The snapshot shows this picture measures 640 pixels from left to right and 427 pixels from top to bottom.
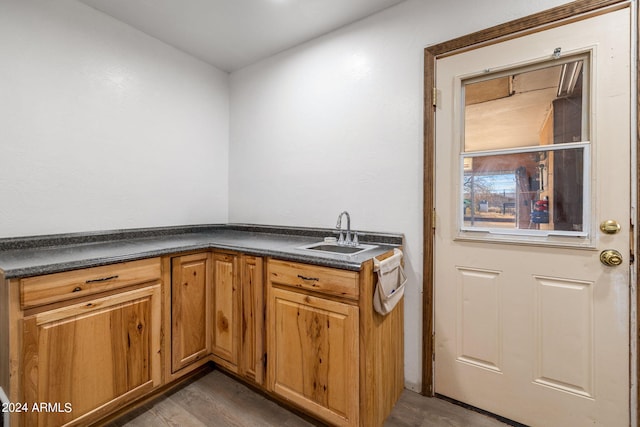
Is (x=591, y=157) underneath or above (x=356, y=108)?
underneath

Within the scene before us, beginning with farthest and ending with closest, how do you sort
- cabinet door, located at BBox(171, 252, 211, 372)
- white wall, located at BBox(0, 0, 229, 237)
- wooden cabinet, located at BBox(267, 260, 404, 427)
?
cabinet door, located at BBox(171, 252, 211, 372) → white wall, located at BBox(0, 0, 229, 237) → wooden cabinet, located at BBox(267, 260, 404, 427)

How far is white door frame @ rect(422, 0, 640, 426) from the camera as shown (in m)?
1.28

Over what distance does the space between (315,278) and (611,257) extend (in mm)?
1396

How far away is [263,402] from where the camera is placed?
1739 millimetres

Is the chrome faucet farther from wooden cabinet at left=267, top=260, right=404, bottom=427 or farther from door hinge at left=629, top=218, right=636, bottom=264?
door hinge at left=629, top=218, right=636, bottom=264

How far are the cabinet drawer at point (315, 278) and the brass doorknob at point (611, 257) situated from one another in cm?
116

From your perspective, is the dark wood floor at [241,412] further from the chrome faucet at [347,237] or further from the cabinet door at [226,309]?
the chrome faucet at [347,237]

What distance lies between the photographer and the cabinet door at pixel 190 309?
1.80 meters

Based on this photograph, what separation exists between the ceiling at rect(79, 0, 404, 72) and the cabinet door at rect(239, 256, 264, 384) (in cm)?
169

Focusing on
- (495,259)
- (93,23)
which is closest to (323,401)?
(495,259)

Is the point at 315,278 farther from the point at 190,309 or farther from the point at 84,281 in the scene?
the point at 84,281

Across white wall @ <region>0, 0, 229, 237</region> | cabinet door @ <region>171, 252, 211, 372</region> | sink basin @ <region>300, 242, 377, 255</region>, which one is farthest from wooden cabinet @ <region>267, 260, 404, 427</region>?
white wall @ <region>0, 0, 229, 237</region>

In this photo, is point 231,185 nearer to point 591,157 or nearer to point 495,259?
point 495,259

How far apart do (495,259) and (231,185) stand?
92.6 inches
